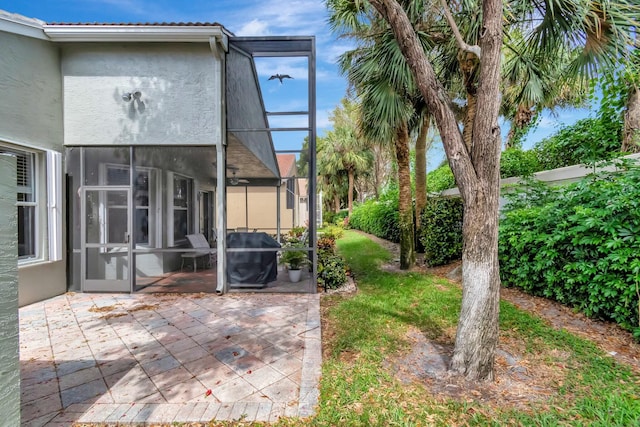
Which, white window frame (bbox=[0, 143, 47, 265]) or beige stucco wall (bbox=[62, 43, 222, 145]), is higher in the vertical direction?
beige stucco wall (bbox=[62, 43, 222, 145])

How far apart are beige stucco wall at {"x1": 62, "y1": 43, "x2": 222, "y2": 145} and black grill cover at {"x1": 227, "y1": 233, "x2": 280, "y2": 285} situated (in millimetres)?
2193

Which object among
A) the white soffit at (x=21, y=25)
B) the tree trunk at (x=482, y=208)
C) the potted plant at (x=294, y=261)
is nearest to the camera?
the tree trunk at (x=482, y=208)

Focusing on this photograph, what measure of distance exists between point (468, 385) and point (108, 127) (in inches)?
301

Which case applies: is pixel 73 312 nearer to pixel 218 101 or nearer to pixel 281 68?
pixel 218 101

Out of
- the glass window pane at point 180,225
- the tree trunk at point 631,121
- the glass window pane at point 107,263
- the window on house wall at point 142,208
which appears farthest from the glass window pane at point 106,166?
the tree trunk at point 631,121

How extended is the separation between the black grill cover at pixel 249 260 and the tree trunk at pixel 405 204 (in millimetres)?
3606

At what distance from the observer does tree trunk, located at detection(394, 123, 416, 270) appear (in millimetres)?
7892

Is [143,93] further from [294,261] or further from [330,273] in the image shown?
[330,273]

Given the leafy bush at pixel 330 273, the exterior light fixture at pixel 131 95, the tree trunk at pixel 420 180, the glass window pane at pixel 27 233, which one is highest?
the exterior light fixture at pixel 131 95

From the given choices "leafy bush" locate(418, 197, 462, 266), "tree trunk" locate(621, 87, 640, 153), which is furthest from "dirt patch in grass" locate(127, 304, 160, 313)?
"tree trunk" locate(621, 87, 640, 153)

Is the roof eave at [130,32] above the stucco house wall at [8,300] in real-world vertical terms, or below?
above

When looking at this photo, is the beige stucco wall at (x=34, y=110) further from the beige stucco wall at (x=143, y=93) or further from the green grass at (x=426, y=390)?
the green grass at (x=426, y=390)

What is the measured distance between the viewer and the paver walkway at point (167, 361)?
2676 mm

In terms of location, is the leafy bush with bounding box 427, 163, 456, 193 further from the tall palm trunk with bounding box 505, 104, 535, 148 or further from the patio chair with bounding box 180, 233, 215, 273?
the patio chair with bounding box 180, 233, 215, 273
